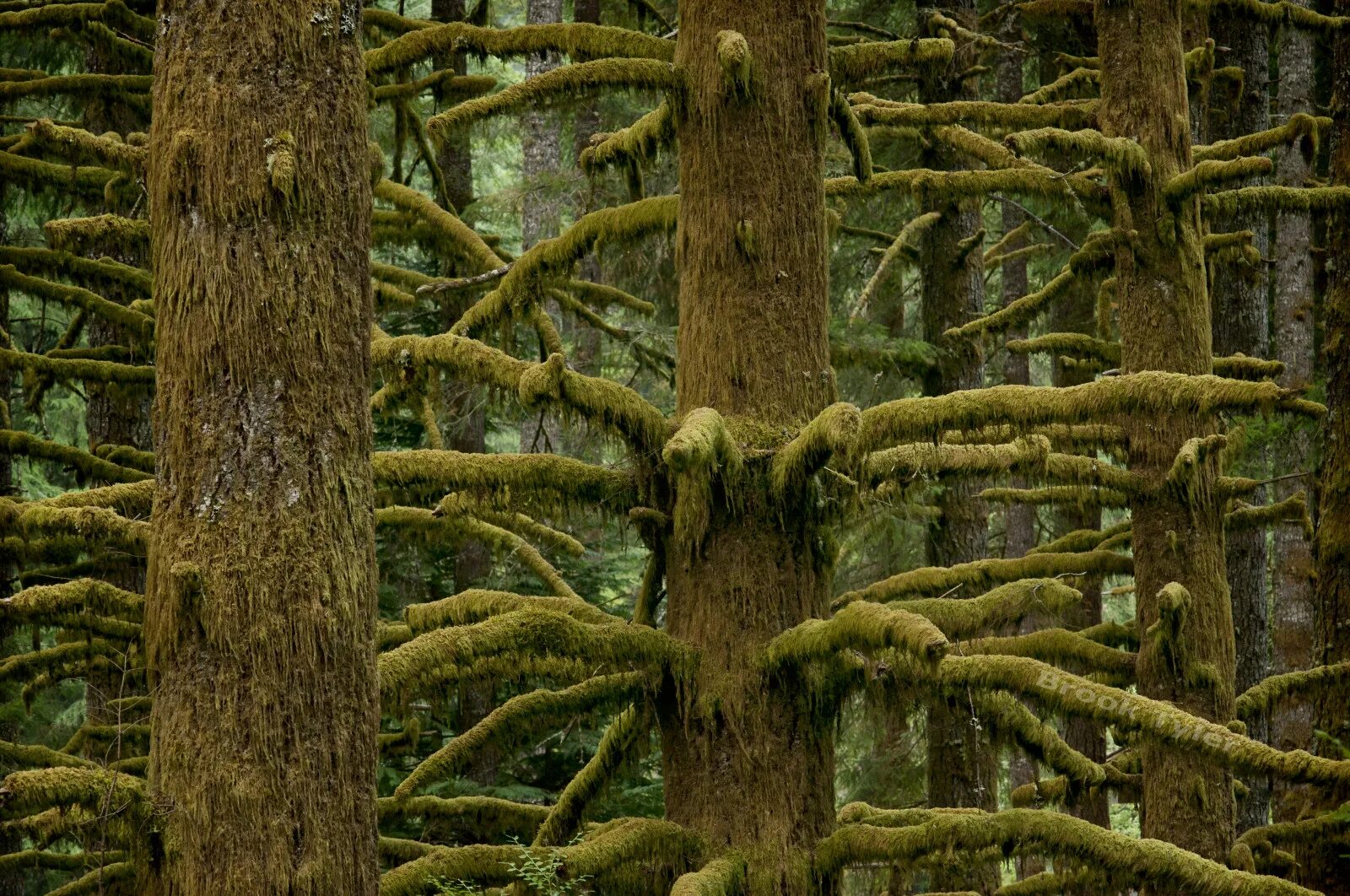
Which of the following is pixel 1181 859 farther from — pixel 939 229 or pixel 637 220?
pixel 939 229

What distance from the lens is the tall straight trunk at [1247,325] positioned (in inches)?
450

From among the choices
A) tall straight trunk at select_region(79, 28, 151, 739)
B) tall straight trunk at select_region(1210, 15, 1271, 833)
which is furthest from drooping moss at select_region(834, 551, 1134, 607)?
tall straight trunk at select_region(79, 28, 151, 739)

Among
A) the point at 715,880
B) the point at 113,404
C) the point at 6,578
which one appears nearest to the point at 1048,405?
the point at 715,880

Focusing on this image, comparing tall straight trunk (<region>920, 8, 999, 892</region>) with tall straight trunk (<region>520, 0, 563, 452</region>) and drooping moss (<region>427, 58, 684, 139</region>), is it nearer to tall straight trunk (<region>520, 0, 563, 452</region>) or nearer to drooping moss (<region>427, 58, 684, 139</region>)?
tall straight trunk (<region>520, 0, 563, 452</region>)

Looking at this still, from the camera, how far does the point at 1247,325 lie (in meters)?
12.2

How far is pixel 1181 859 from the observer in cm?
505

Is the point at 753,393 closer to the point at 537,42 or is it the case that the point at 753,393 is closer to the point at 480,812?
the point at 537,42

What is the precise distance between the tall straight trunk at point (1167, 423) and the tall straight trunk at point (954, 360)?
283 cm

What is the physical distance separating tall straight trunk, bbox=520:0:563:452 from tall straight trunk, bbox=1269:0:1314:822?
7.00 meters

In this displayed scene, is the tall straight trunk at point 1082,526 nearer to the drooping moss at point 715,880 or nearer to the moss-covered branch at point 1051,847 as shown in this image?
the moss-covered branch at point 1051,847

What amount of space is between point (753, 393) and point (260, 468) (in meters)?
2.32

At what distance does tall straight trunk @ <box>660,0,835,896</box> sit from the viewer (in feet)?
19.3

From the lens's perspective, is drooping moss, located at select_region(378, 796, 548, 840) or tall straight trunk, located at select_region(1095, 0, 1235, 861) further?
tall straight trunk, located at select_region(1095, 0, 1235, 861)

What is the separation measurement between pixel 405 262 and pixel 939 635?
15.7 m
